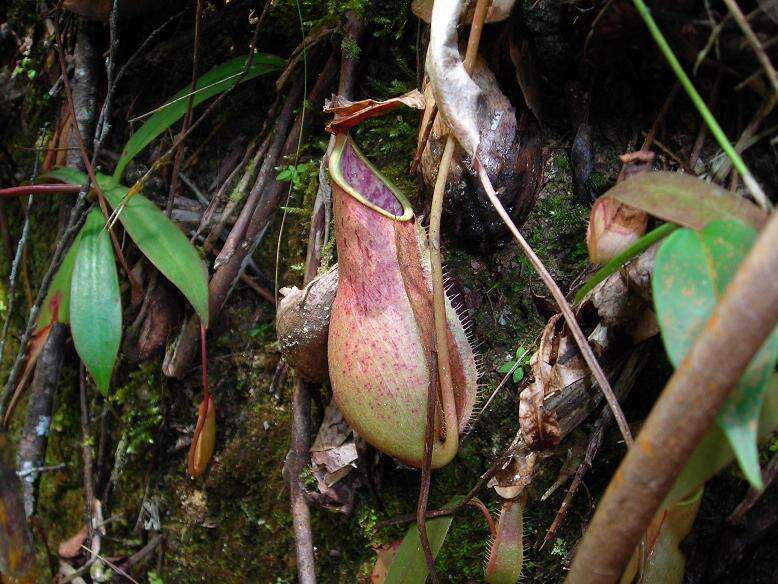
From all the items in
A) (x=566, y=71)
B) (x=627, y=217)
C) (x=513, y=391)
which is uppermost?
(x=566, y=71)

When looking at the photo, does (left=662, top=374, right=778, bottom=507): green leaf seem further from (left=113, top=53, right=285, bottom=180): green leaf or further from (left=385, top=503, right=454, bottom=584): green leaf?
(left=113, top=53, right=285, bottom=180): green leaf

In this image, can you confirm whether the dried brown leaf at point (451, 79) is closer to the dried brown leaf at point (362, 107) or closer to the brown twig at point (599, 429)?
the dried brown leaf at point (362, 107)

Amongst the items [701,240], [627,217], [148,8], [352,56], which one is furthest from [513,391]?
[148,8]

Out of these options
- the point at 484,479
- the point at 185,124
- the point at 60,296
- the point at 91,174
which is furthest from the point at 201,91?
the point at 484,479

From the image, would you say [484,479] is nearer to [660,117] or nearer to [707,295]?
[707,295]

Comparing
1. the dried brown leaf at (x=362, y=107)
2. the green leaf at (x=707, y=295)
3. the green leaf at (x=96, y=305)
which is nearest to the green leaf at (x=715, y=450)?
the green leaf at (x=707, y=295)

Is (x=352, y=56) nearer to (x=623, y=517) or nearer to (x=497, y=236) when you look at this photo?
(x=497, y=236)
